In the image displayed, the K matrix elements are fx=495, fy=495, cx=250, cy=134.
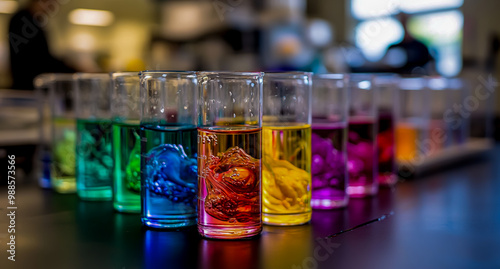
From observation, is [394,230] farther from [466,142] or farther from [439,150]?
[466,142]

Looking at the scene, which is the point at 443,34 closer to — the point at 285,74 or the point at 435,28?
the point at 435,28

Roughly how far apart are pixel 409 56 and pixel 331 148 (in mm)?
2971

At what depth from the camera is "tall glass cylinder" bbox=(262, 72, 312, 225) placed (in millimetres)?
850

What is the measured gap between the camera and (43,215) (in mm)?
923

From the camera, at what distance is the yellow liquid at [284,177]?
85 centimetres

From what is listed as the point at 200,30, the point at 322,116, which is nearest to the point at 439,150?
the point at 322,116

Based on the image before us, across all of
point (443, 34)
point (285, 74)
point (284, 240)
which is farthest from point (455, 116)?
point (443, 34)

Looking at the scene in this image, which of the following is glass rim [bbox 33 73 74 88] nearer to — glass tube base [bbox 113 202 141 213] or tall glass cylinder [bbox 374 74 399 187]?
glass tube base [bbox 113 202 141 213]

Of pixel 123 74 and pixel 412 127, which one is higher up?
pixel 123 74

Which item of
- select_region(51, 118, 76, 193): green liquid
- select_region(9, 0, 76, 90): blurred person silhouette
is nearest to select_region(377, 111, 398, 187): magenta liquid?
select_region(51, 118, 76, 193): green liquid

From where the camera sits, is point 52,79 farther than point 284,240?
Yes

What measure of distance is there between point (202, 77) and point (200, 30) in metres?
4.23

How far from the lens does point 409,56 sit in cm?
371

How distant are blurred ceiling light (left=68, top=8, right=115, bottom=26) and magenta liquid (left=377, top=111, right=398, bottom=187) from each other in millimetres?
4275
